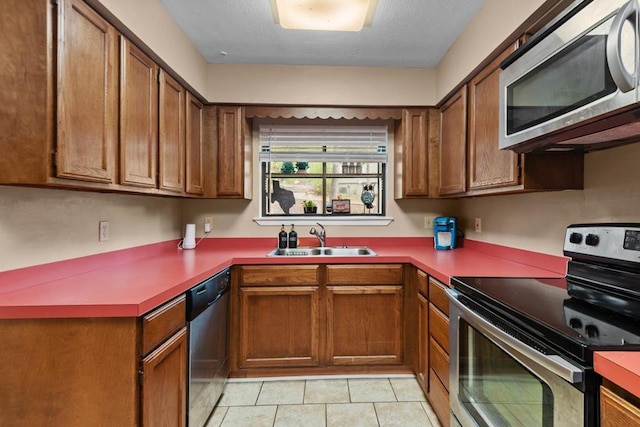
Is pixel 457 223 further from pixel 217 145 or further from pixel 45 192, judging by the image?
pixel 45 192

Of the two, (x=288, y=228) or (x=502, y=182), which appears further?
(x=288, y=228)

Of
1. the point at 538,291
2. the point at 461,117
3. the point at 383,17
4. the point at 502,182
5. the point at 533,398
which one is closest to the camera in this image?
the point at 533,398

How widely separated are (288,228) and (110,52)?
1765 millimetres

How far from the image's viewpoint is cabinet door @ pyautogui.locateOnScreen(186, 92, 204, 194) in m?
2.27

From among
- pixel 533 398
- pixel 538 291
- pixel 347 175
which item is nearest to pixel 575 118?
pixel 538 291

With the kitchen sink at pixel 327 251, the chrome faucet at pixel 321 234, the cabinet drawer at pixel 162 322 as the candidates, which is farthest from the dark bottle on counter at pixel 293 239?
the cabinet drawer at pixel 162 322

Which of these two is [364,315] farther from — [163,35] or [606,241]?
[163,35]

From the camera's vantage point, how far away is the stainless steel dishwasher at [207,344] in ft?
4.98

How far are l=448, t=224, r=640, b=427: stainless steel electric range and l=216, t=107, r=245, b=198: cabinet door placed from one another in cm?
181

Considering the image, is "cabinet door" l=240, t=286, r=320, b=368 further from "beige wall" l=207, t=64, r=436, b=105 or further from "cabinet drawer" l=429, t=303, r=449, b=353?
"beige wall" l=207, t=64, r=436, b=105

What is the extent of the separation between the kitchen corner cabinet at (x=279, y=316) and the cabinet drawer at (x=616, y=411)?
64.2 inches

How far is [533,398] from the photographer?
3.07 feet

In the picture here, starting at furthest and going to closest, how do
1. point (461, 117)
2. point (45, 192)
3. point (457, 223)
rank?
point (457, 223)
point (461, 117)
point (45, 192)

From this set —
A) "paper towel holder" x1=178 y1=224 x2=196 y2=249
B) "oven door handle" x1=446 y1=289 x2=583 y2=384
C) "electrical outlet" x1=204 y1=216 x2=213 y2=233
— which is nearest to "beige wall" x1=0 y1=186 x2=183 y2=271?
"paper towel holder" x1=178 y1=224 x2=196 y2=249
